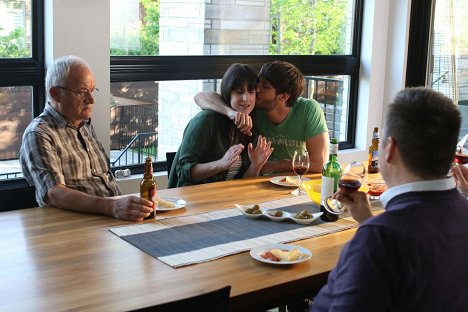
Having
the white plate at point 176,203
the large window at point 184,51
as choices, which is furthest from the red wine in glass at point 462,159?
the large window at point 184,51

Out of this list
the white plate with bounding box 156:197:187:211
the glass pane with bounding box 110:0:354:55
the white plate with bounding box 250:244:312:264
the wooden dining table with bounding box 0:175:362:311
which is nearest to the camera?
the wooden dining table with bounding box 0:175:362:311

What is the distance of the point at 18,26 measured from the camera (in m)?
3.64

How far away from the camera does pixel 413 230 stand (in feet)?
4.89

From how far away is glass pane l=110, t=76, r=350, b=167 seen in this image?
4125 millimetres

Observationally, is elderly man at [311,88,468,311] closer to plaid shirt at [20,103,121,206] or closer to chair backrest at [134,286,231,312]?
chair backrest at [134,286,231,312]

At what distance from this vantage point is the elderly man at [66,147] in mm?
2693

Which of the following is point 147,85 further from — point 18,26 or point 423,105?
point 423,105

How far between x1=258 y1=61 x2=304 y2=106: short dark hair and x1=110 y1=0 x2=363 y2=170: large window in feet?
2.99

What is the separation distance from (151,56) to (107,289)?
2.49m

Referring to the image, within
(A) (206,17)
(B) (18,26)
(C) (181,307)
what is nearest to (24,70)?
(B) (18,26)

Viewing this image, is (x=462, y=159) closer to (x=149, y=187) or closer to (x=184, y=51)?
(x=149, y=187)

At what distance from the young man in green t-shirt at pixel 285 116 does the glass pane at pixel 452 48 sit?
77.0 inches

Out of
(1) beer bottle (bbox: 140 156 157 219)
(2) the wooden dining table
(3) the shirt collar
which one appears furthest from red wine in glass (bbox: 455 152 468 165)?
(3) the shirt collar

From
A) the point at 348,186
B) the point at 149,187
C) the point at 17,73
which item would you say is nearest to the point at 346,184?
the point at 348,186
